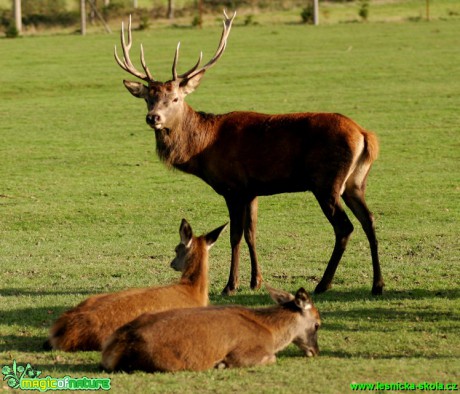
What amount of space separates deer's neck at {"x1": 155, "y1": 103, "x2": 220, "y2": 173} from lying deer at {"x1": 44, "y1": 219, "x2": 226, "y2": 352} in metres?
2.80

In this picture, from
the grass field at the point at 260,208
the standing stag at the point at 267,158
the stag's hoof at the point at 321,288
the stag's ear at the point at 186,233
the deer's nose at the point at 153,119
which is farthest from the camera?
the deer's nose at the point at 153,119

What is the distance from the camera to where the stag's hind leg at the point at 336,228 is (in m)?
11.1

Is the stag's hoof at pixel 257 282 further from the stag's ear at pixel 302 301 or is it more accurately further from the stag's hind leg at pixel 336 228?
the stag's ear at pixel 302 301

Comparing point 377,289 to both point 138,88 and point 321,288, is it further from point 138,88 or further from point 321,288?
point 138,88

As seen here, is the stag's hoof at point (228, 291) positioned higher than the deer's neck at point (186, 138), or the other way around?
the deer's neck at point (186, 138)

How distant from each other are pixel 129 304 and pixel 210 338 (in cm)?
113

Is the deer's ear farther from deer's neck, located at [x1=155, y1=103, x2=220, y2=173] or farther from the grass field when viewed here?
the grass field

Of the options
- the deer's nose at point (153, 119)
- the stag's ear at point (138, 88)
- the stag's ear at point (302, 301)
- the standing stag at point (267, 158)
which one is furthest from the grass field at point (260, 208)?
the stag's ear at point (138, 88)

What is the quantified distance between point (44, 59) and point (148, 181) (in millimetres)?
17992

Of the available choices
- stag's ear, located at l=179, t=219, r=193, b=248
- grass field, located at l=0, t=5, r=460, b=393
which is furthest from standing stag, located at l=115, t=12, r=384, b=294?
stag's ear, located at l=179, t=219, r=193, b=248

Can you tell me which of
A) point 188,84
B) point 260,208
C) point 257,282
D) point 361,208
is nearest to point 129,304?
point 257,282

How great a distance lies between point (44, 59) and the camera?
36.2 m

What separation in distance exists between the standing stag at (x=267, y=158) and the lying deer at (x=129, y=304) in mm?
2009

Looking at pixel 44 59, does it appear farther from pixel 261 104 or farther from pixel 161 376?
pixel 161 376
